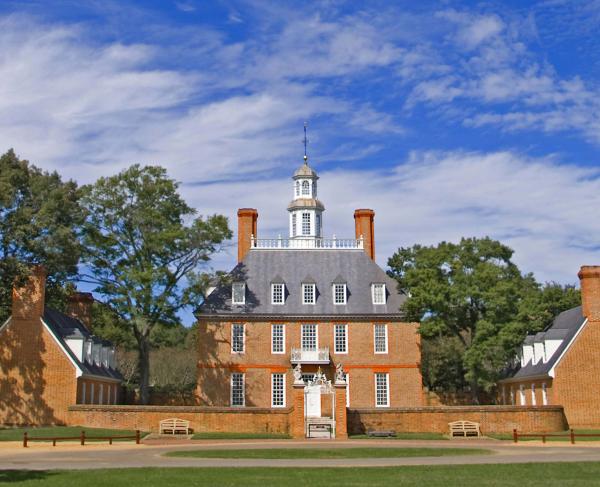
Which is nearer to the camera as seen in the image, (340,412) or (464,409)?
(340,412)

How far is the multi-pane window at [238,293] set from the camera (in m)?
46.7

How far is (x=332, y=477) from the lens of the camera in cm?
1675

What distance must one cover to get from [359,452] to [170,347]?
47950 mm

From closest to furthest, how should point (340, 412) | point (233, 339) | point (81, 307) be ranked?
point (340, 412) → point (233, 339) → point (81, 307)

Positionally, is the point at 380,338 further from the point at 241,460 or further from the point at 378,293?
the point at 241,460

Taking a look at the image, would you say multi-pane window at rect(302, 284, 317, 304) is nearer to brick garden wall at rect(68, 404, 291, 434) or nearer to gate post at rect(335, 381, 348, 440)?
brick garden wall at rect(68, 404, 291, 434)

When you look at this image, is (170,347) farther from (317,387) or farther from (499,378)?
(317,387)

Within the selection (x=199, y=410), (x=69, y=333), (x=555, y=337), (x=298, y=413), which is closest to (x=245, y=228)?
(x=69, y=333)

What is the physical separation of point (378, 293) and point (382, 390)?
6.02m

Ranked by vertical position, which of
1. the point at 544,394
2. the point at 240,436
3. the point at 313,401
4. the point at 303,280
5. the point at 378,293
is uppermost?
the point at 303,280

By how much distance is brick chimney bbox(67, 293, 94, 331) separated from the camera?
47375 millimetres

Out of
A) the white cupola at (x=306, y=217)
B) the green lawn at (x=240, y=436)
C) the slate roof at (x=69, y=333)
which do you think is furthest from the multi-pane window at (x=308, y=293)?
the green lawn at (x=240, y=436)

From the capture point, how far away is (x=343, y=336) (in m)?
45.7

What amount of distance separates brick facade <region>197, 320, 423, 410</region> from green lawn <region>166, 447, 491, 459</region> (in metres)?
20.0
